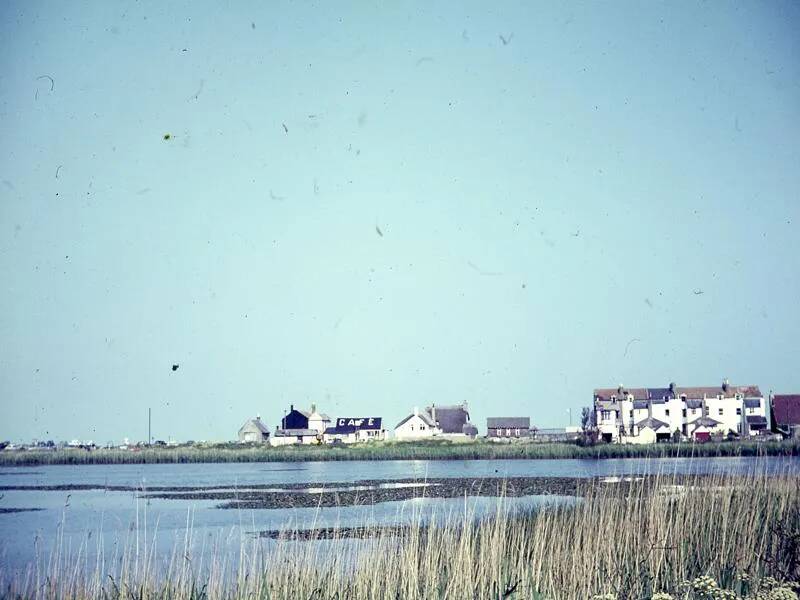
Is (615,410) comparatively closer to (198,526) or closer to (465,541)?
(198,526)

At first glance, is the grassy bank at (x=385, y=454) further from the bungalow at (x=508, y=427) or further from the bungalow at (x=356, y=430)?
the bungalow at (x=508, y=427)

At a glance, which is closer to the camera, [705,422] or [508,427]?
[705,422]

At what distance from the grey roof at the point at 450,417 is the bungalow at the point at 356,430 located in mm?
6235

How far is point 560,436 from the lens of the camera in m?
100

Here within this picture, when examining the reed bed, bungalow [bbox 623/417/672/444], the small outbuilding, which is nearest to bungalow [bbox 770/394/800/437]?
the small outbuilding

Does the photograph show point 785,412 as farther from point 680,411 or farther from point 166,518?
point 166,518

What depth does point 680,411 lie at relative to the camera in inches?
3337

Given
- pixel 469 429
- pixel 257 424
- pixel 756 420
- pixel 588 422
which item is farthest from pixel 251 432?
pixel 756 420

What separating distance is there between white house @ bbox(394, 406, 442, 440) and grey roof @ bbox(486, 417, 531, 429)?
12.5 meters

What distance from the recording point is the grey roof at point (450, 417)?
99.6 m

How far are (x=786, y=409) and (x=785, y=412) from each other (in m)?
0.28

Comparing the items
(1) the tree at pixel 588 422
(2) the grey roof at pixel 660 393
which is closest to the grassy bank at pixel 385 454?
(1) the tree at pixel 588 422

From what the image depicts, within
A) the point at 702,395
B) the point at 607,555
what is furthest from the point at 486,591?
the point at 702,395

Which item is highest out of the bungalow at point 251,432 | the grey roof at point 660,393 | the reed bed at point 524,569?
the grey roof at point 660,393
